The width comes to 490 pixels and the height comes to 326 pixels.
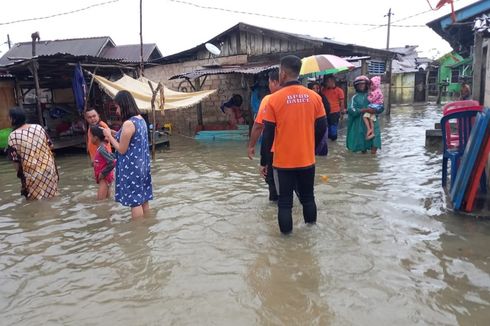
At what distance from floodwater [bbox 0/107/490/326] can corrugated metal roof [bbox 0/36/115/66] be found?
1593 centimetres

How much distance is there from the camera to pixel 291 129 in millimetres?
3467

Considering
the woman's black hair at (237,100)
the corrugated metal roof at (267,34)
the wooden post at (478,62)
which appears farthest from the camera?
the woman's black hair at (237,100)

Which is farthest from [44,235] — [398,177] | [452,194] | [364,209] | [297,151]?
[398,177]

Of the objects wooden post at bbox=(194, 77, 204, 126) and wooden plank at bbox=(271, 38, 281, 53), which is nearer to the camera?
wooden plank at bbox=(271, 38, 281, 53)

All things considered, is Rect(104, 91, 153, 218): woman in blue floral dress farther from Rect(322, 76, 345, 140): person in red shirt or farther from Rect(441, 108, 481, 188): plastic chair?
Rect(322, 76, 345, 140): person in red shirt

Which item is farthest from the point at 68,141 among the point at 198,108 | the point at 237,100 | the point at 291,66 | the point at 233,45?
the point at 291,66

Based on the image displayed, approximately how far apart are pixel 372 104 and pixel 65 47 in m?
17.5

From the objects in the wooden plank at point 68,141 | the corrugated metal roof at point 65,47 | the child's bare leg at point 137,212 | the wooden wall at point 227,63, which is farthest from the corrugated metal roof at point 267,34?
the child's bare leg at point 137,212

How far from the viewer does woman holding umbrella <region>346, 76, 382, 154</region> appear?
7.50 metres

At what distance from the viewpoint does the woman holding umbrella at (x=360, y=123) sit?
24.6 ft

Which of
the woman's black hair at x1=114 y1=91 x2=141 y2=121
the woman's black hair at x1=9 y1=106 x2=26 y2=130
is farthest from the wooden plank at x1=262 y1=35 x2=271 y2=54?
the woman's black hair at x1=114 y1=91 x2=141 y2=121

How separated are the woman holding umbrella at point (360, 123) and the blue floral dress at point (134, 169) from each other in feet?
15.6

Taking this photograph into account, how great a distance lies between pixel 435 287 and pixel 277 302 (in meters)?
1.10

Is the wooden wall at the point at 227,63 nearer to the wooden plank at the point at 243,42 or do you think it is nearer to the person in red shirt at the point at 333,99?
the wooden plank at the point at 243,42
